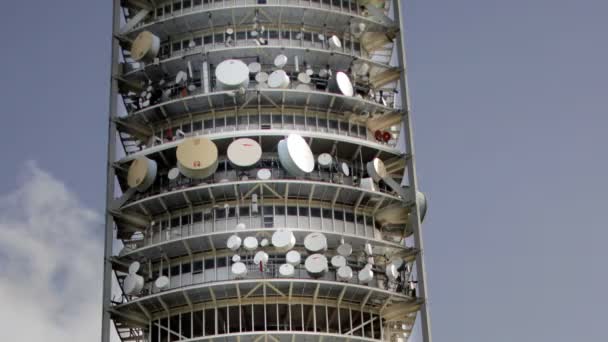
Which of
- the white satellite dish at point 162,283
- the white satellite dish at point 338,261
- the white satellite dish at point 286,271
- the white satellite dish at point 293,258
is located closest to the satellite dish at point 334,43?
the white satellite dish at point 338,261

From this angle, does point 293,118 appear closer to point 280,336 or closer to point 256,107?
point 256,107

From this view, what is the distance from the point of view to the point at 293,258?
275 ft

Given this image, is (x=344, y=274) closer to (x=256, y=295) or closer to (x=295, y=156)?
(x=256, y=295)

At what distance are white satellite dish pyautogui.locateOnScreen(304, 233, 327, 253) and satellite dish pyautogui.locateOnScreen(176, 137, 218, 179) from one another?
787cm

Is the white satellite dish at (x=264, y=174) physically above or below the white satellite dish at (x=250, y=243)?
above

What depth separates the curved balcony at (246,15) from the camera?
9231cm

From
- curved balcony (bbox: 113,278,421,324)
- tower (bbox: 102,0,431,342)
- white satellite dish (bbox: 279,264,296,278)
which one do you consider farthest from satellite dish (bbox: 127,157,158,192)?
white satellite dish (bbox: 279,264,296,278)

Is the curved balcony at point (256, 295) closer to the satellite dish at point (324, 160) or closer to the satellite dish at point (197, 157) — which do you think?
the satellite dish at point (197, 157)

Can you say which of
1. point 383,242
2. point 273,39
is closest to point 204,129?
point 273,39

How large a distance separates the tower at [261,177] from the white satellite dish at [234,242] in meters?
0.09

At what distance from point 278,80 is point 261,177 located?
23.5ft

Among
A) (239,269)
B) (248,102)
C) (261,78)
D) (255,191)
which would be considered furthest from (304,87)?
(239,269)

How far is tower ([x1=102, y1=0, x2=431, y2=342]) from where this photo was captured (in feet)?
275

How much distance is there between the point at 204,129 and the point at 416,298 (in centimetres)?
1848
